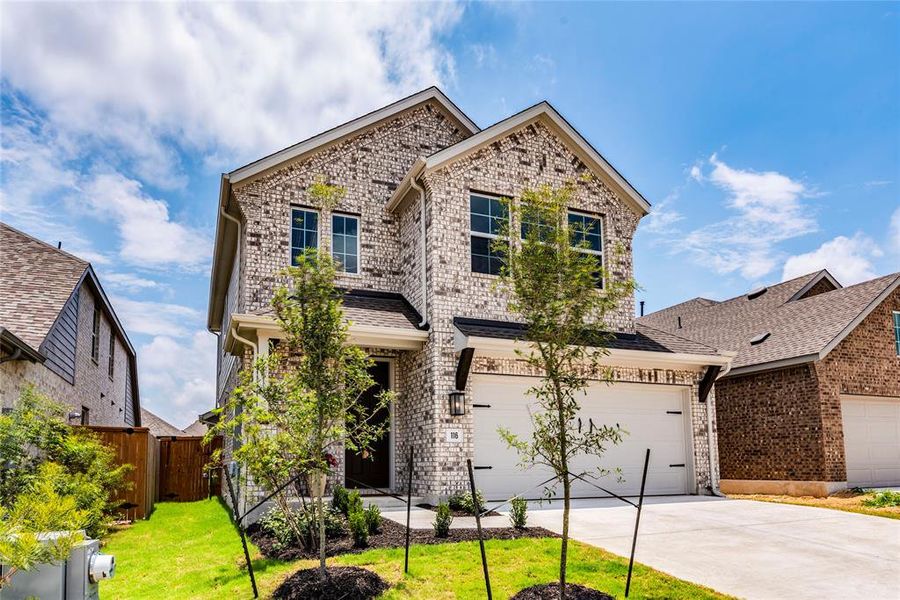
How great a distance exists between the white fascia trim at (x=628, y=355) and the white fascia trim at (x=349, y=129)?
4886 mm

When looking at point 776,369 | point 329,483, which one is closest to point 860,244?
point 776,369

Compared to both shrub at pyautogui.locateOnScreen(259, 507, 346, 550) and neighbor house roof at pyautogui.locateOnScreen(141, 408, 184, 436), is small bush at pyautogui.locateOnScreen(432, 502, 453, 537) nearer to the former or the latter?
shrub at pyautogui.locateOnScreen(259, 507, 346, 550)

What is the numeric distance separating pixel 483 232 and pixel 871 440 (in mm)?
10920

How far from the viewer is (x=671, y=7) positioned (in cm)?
1119

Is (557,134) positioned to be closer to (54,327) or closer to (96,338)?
(54,327)

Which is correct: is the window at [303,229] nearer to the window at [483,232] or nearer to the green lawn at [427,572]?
the window at [483,232]

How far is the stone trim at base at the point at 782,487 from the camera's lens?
14680mm

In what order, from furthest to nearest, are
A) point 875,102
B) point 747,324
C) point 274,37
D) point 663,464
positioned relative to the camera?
1. point 747,324
2. point 663,464
3. point 875,102
4. point 274,37

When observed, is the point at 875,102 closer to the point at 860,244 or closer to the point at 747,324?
the point at 860,244

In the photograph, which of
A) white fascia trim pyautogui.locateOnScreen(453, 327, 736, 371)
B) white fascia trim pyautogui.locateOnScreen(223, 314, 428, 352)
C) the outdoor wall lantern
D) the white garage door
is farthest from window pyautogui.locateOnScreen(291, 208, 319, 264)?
the white garage door

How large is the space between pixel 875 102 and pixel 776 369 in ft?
20.7

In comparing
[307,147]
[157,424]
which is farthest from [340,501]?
[157,424]

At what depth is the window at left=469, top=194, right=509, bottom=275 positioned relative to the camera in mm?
13109

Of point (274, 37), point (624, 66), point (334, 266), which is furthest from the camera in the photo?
point (624, 66)
